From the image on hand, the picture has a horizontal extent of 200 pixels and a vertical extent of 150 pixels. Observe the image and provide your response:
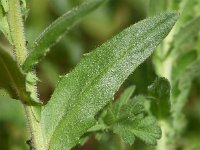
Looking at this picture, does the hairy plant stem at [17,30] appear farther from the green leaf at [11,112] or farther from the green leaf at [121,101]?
the green leaf at [11,112]

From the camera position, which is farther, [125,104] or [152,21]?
[125,104]

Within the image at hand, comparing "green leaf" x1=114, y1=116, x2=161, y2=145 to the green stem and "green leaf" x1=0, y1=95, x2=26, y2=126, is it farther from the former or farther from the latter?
"green leaf" x1=0, y1=95, x2=26, y2=126

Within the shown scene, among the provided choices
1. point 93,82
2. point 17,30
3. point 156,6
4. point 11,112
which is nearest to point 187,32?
point 156,6

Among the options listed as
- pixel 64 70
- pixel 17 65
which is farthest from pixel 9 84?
pixel 64 70


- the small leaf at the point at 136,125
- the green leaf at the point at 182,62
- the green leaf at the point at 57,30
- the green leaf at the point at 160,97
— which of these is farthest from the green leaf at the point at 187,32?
the green leaf at the point at 57,30

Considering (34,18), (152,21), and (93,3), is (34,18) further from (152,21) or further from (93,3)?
(93,3)

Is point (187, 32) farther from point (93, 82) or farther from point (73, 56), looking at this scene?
point (73, 56)

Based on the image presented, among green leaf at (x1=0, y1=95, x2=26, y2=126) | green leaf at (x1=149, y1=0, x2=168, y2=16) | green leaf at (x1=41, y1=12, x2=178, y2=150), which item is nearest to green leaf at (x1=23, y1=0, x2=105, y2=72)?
green leaf at (x1=41, y1=12, x2=178, y2=150)
